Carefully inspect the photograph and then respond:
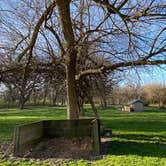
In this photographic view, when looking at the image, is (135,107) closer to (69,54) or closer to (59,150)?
(69,54)

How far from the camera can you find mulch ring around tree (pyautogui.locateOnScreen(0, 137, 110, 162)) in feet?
25.8

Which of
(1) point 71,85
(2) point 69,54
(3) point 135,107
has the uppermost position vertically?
(3) point 135,107

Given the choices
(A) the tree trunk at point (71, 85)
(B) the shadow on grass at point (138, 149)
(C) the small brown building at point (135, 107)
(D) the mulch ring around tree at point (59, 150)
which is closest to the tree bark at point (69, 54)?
(A) the tree trunk at point (71, 85)

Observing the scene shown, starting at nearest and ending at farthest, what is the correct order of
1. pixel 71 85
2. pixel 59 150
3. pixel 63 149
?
pixel 59 150, pixel 63 149, pixel 71 85

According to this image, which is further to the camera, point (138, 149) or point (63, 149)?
point (63, 149)

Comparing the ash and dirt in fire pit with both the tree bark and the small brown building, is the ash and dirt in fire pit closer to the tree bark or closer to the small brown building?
the tree bark

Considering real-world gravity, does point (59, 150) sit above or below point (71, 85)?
below

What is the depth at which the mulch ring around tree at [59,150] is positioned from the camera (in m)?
7.86

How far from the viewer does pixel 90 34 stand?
10797mm

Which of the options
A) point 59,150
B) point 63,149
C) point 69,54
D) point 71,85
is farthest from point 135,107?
point 59,150

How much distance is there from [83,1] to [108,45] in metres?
1.82

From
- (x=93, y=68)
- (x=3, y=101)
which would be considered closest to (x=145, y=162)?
(x=93, y=68)

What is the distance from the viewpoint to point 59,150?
909 centimetres

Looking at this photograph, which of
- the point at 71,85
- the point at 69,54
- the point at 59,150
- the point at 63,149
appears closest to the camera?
the point at 59,150
